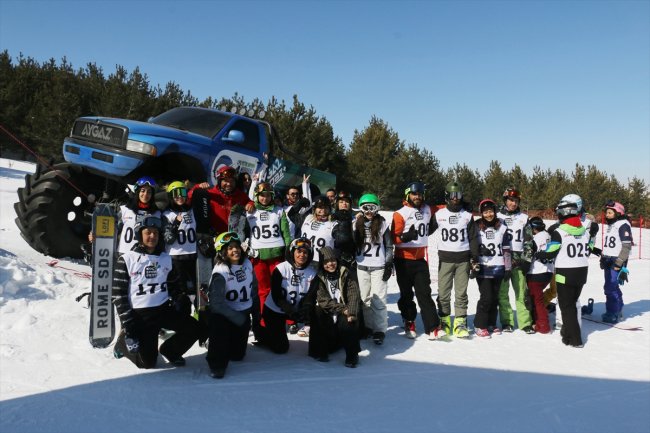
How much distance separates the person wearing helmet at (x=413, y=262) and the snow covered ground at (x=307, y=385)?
246 millimetres

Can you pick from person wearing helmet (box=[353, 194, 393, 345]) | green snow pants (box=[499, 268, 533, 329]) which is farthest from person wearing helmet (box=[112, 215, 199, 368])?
green snow pants (box=[499, 268, 533, 329])

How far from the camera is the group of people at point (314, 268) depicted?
4.34 meters

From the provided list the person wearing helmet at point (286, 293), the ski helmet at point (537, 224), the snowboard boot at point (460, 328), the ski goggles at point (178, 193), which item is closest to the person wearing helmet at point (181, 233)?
the ski goggles at point (178, 193)

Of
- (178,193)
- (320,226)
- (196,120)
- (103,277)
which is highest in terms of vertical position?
(196,120)

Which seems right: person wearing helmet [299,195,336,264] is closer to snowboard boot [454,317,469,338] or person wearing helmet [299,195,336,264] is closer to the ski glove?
snowboard boot [454,317,469,338]

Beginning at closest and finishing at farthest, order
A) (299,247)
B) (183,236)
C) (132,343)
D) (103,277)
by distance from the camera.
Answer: (132,343)
(103,277)
(299,247)
(183,236)

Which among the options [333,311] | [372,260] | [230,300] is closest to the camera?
[230,300]

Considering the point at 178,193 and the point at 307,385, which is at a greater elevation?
the point at 178,193

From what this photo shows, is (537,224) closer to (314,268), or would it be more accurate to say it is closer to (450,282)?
(450,282)

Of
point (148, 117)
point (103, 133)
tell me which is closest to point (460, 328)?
point (103, 133)

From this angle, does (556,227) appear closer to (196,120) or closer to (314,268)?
(314,268)

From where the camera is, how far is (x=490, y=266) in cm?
595

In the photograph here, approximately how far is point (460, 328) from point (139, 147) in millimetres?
4476

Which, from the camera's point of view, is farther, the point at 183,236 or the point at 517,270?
the point at 517,270
